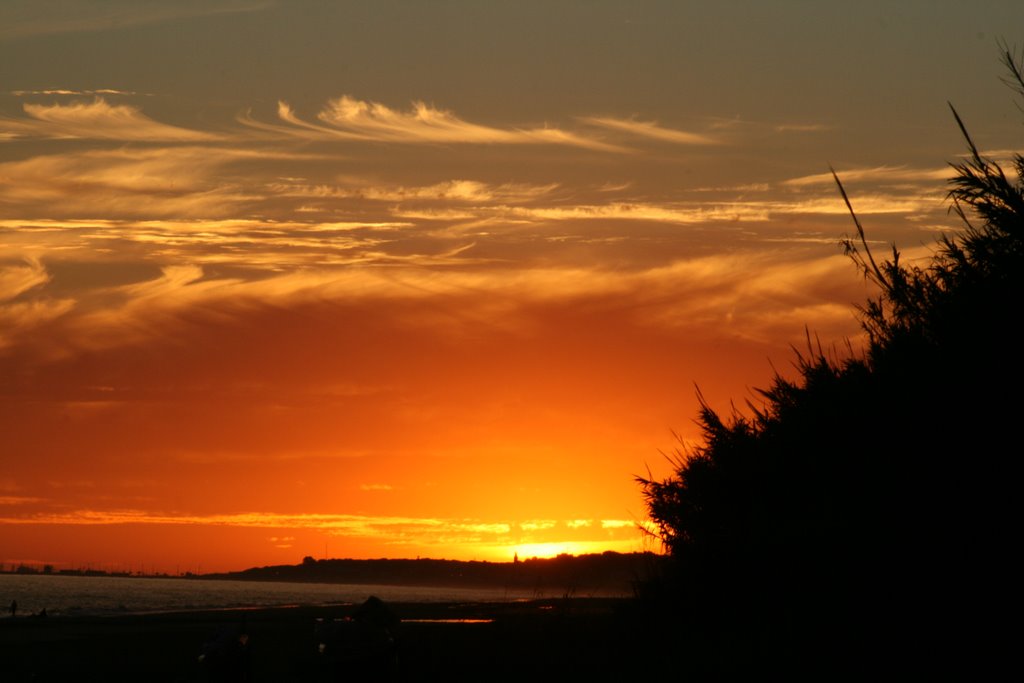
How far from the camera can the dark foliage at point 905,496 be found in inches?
595

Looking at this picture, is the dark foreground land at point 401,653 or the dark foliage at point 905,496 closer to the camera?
the dark foliage at point 905,496

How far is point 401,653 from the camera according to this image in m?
37.8

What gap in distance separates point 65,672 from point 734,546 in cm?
2223

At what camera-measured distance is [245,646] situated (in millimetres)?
26844

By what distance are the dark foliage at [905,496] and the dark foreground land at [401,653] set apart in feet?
20.2

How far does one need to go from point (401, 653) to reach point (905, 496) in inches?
987

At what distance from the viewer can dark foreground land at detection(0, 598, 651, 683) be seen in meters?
29.8

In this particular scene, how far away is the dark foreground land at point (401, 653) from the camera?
1174 inches

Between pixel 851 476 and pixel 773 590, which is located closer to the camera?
pixel 851 476

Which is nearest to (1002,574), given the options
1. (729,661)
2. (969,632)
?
(969,632)

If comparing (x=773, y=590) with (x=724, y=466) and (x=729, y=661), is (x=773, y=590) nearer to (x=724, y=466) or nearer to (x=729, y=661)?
(x=729, y=661)

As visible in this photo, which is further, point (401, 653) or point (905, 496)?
point (401, 653)

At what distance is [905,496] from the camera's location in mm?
16297

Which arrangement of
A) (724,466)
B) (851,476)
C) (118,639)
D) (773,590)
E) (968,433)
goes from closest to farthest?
(968,433)
(851,476)
(773,590)
(724,466)
(118,639)
